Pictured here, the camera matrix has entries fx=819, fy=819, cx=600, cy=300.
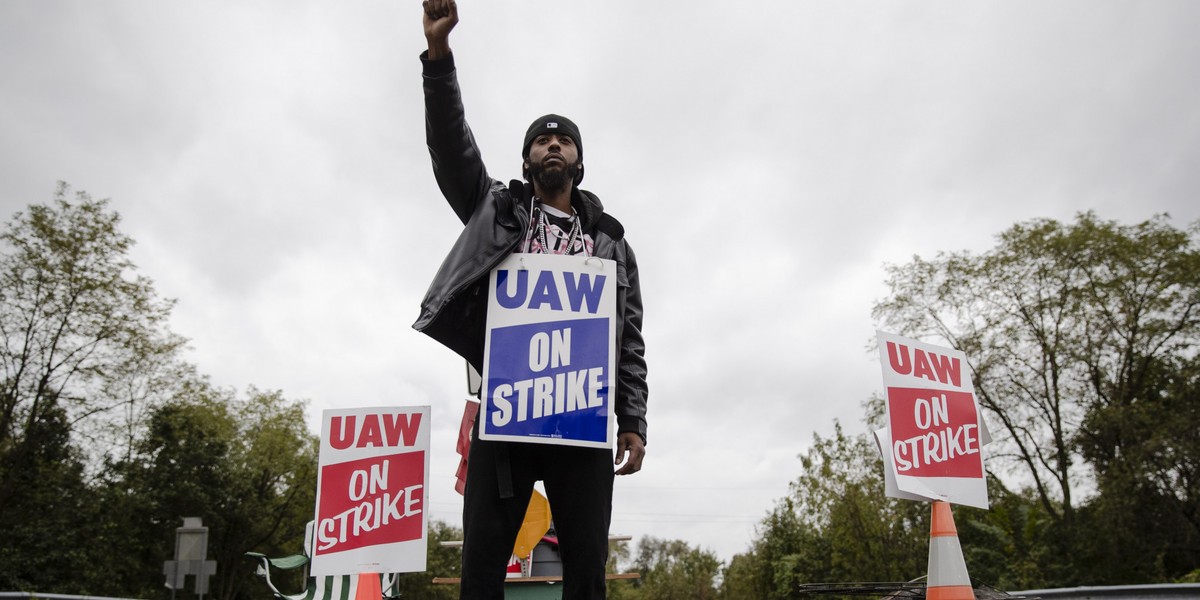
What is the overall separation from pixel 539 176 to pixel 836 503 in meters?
19.6

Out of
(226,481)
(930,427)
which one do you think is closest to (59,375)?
(226,481)

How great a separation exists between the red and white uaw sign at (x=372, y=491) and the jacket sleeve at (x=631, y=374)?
6.56 feet

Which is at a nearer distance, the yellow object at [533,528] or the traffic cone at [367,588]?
the traffic cone at [367,588]

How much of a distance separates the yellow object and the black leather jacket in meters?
5.12

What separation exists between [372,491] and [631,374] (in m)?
2.21

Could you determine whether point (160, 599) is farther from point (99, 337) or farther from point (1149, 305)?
point (1149, 305)

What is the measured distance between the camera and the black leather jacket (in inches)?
93.3

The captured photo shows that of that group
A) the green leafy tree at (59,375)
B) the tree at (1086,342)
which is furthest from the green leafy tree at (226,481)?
the tree at (1086,342)

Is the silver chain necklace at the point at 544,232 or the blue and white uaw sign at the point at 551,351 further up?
the silver chain necklace at the point at 544,232

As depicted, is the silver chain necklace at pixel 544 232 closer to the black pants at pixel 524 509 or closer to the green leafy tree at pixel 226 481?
the black pants at pixel 524 509

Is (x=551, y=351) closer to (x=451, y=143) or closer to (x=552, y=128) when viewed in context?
(x=451, y=143)

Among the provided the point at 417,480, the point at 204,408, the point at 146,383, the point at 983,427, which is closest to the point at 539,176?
the point at 417,480

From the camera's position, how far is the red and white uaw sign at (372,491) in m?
4.11

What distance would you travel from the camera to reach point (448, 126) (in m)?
2.39
